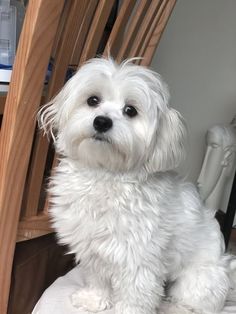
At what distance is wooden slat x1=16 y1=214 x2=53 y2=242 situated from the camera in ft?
3.25

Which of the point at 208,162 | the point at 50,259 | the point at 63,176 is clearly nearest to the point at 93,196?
the point at 63,176

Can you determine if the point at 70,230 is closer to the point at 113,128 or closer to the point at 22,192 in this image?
the point at 22,192

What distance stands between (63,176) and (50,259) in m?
0.24

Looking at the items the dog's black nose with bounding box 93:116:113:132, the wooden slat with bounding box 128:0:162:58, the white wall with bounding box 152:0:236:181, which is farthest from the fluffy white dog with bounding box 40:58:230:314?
the white wall with bounding box 152:0:236:181

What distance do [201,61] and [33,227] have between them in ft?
3.93

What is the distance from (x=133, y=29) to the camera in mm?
1039

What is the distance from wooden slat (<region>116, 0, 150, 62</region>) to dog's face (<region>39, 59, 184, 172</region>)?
4.0 inches

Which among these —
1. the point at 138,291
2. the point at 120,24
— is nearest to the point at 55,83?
the point at 120,24

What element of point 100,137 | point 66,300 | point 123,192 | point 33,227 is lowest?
point 66,300

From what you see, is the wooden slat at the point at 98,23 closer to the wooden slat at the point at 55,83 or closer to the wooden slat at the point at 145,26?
the wooden slat at the point at 55,83

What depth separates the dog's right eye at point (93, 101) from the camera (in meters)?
0.95

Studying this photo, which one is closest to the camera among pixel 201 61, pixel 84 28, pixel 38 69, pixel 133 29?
pixel 38 69

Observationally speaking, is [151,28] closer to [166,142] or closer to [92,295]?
[166,142]

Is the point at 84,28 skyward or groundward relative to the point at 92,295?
skyward
